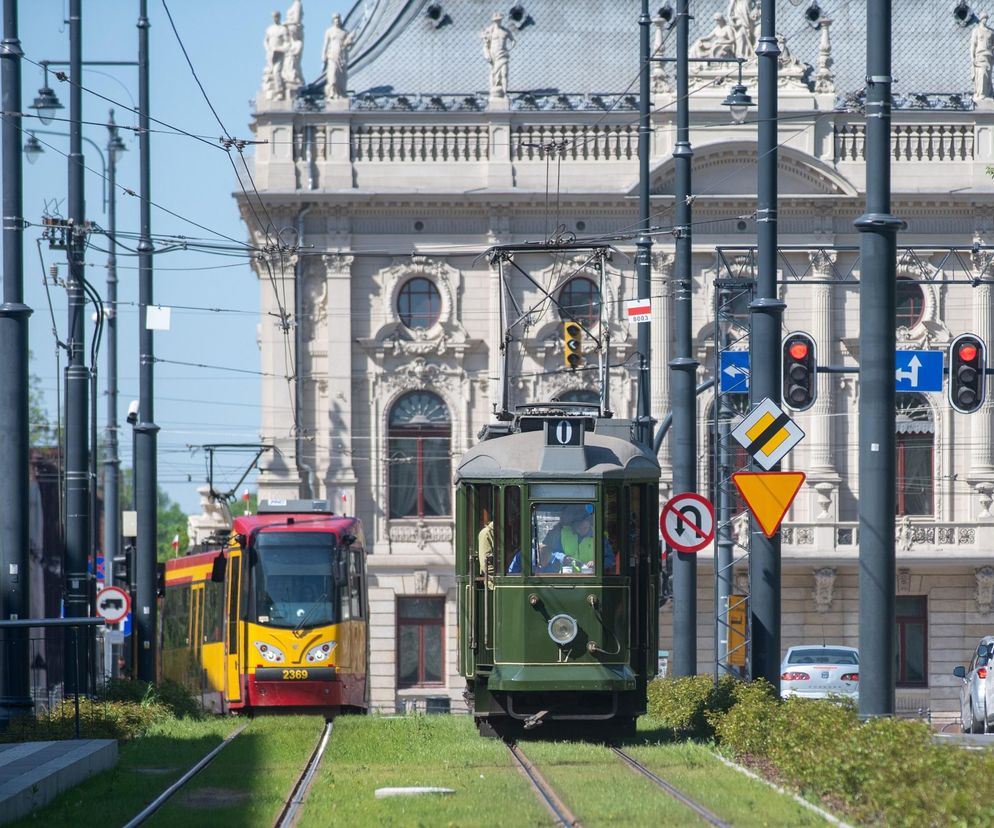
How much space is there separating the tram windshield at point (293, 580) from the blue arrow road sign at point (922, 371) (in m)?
9.50

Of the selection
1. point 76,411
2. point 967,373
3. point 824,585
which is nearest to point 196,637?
point 76,411

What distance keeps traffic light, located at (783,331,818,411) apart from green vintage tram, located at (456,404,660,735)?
14.6 ft

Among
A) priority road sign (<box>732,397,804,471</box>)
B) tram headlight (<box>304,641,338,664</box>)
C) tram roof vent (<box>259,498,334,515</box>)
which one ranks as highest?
priority road sign (<box>732,397,804,471</box>)

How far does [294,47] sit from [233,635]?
96.2ft

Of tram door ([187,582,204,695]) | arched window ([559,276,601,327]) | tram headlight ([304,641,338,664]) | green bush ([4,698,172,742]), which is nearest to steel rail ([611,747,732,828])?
→ green bush ([4,698,172,742])

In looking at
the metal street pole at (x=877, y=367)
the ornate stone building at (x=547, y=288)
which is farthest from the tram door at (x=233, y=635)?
the ornate stone building at (x=547, y=288)

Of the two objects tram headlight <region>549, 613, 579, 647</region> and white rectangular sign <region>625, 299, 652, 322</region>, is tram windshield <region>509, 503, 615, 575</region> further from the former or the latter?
white rectangular sign <region>625, 299, 652, 322</region>

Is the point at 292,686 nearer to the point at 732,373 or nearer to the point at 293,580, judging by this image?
the point at 293,580

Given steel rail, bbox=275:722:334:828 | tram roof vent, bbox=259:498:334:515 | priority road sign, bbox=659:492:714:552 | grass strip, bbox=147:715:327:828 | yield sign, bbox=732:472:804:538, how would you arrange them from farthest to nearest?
1. tram roof vent, bbox=259:498:334:515
2. priority road sign, bbox=659:492:714:552
3. yield sign, bbox=732:472:804:538
4. grass strip, bbox=147:715:327:828
5. steel rail, bbox=275:722:334:828

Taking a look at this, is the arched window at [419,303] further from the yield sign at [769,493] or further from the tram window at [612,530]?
the yield sign at [769,493]

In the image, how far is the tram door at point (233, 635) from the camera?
30.4m

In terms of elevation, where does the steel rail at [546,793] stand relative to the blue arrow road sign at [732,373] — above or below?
below

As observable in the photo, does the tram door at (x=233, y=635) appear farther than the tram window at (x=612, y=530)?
Yes

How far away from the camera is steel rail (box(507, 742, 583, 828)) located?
14355 millimetres
